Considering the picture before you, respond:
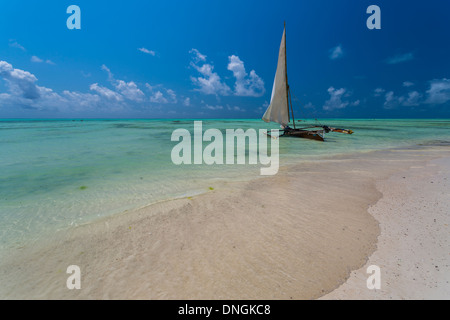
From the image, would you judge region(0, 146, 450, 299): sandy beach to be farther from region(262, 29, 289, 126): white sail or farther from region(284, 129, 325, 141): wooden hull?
region(262, 29, 289, 126): white sail

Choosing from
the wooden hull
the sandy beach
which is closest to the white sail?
the wooden hull

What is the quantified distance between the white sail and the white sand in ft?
58.2

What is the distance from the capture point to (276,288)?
2.44m

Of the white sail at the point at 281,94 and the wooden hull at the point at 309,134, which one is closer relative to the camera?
the wooden hull at the point at 309,134

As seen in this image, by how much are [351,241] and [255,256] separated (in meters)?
1.60

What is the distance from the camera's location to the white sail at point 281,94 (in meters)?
20.7

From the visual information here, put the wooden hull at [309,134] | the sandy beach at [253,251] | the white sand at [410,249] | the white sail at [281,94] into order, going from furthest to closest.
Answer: the white sail at [281,94], the wooden hull at [309,134], the sandy beach at [253,251], the white sand at [410,249]

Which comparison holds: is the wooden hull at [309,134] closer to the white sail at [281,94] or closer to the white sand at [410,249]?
the white sail at [281,94]

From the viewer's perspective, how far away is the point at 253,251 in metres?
3.14

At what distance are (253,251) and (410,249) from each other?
2.26 meters

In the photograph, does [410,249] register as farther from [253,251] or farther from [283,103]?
[283,103]

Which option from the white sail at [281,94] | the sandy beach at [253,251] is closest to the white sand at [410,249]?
the sandy beach at [253,251]

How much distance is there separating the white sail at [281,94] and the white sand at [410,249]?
17.7 metres
